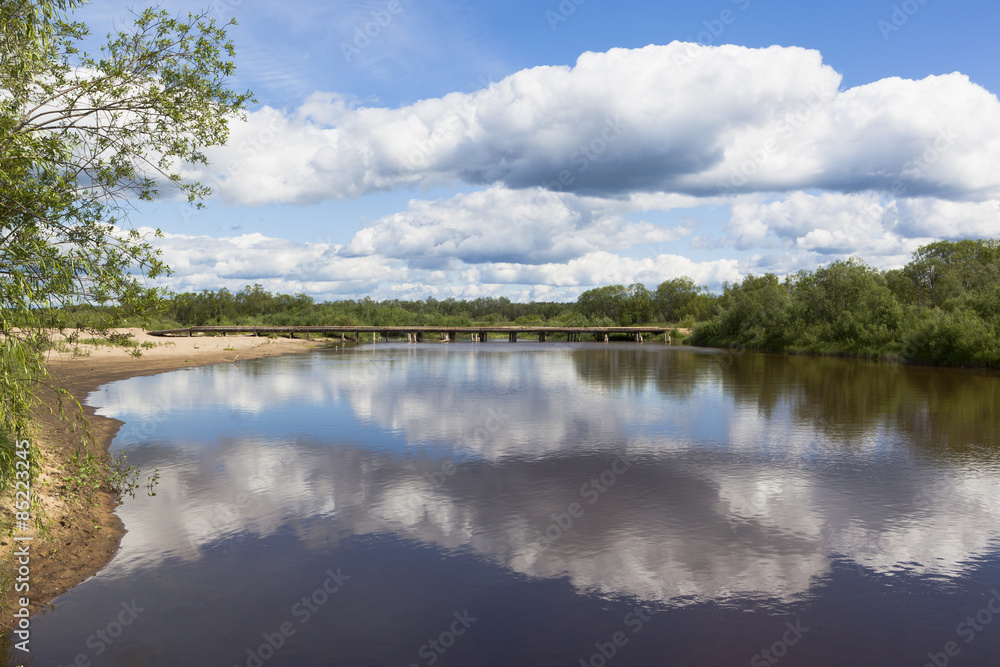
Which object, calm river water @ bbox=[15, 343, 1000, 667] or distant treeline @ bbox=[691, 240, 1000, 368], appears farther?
distant treeline @ bbox=[691, 240, 1000, 368]

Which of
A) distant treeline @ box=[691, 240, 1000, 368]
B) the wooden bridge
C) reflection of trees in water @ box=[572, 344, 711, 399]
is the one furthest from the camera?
the wooden bridge

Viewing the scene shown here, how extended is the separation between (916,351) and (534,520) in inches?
2521

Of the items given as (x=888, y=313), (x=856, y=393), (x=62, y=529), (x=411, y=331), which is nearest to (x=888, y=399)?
(x=856, y=393)

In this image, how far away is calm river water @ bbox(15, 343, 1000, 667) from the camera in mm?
9945

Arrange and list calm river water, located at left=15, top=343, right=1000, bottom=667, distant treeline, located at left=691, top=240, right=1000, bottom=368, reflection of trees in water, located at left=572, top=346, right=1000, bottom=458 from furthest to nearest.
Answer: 1. distant treeline, located at left=691, top=240, right=1000, bottom=368
2. reflection of trees in water, located at left=572, top=346, right=1000, bottom=458
3. calm river water, located at left=15, top=343, right=1000, bottom=667

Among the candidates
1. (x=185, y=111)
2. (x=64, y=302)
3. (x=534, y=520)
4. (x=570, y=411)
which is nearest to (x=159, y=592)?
(x=64, y=302)

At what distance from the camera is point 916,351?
63.2 meters

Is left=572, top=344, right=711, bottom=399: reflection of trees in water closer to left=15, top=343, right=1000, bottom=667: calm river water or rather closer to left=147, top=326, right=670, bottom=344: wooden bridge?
left=15, top=343, right=1000, bottom=667: calm river water

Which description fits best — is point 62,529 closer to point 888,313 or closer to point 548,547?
point 548,547

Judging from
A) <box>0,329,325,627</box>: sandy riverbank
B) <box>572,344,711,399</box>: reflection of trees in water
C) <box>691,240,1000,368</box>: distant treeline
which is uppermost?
<box>691,240,1000,368</box>: distant treeline

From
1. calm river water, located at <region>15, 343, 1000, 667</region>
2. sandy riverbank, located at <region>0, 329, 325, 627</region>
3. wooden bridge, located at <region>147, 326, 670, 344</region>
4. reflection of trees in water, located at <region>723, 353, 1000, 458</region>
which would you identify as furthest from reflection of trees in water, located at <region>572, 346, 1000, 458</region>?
wooden bridge, located at <region>147, 326, 670, 344</region>

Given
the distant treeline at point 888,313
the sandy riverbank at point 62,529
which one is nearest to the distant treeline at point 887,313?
the distant treeline at point 888,313

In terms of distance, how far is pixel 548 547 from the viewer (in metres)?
13.6

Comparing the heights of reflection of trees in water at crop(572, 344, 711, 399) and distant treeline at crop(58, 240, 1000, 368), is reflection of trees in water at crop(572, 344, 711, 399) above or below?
below
